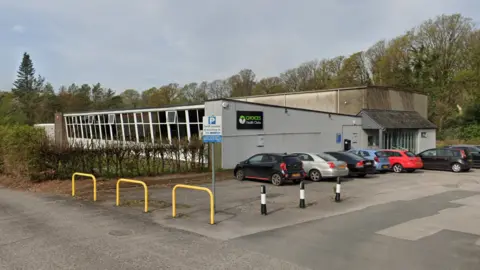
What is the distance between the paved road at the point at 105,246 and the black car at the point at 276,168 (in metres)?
7.86

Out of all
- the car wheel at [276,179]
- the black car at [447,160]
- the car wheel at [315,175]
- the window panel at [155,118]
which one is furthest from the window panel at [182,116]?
the black car at [447,160]

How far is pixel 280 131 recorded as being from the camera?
83.9 ft

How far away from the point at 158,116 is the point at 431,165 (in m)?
19.5

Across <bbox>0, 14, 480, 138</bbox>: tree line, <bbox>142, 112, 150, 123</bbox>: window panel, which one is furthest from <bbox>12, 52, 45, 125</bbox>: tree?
<bbox>142, 112, 150, 123</bbox>: window panel

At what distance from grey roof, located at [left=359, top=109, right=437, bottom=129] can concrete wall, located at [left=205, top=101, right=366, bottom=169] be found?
1552 millimetres

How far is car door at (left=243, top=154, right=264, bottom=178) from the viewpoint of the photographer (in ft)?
58.8

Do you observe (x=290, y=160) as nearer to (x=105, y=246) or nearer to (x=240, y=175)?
(x=240, y=175)

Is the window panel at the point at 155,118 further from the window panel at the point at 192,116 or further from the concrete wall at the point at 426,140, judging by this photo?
the concrete wall at the point at 426,140

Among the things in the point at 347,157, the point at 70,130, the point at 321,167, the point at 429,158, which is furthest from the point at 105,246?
the point at 70,130

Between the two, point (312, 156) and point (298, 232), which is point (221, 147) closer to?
point (312, 156)

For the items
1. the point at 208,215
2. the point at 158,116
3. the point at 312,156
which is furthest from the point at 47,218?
the point at 158,116

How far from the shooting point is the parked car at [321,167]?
18.0 meters

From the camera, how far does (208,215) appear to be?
10.2m

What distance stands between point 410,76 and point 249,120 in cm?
3787
